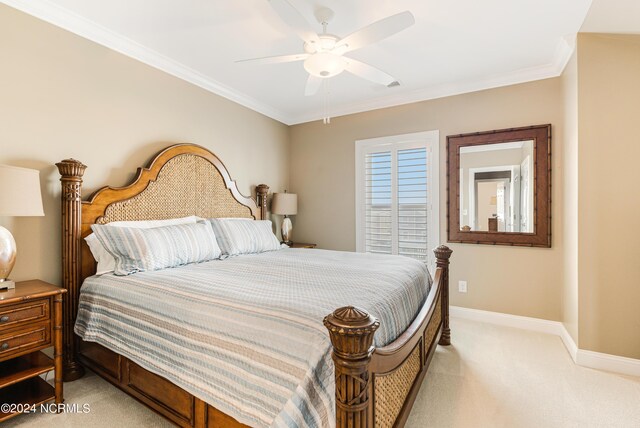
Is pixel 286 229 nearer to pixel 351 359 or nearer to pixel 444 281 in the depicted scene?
pixel 444 281

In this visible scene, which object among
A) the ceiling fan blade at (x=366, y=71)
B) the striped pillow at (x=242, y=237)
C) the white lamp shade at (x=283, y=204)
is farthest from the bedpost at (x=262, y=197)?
the ceiling fan blade at (x=366, y=71)

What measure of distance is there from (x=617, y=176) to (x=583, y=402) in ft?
5.47

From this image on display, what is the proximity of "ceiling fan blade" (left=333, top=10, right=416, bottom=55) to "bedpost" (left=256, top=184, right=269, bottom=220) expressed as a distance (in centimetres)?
231

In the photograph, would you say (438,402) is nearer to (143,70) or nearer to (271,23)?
(271,23)

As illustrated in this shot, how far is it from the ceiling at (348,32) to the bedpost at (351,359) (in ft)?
6.93

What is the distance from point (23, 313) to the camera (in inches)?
69.6

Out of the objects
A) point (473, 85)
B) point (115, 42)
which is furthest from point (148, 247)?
point (473, 85)

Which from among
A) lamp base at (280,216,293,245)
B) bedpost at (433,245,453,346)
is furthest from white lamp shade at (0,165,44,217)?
bedpost at (433,245,453,346)

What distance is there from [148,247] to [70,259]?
0.55m

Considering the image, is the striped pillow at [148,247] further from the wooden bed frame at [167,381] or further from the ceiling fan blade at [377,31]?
the ceiling fan blade at [377,31]

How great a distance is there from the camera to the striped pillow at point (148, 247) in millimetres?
2203

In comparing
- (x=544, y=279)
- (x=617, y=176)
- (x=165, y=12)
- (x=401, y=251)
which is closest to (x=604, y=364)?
(x=544, y=279)

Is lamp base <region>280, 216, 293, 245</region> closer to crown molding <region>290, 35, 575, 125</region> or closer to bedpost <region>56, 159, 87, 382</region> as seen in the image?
crown molding <region>290, 35, 575, 125</region>

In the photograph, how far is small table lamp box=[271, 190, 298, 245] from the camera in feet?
14.0
